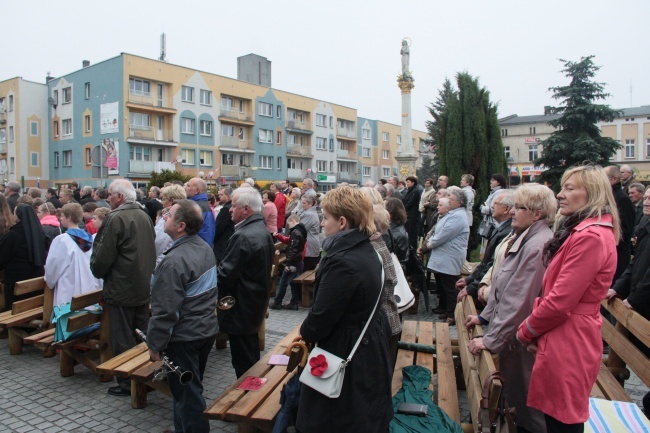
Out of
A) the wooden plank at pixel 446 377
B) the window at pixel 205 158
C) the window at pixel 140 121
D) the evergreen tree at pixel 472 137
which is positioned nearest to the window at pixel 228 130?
the window at pixel 205 158

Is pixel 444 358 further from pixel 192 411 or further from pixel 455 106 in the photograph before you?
pixel 455 106

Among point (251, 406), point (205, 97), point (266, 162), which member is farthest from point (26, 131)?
point (251, 406)

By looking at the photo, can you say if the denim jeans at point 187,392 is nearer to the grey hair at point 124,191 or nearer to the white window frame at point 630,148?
the grey hair at point 124,191

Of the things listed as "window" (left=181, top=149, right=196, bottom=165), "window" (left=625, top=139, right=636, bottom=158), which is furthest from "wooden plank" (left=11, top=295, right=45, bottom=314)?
"window" (left=625, top=139, right=636, bottom=158)

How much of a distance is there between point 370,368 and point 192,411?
1.77 meters

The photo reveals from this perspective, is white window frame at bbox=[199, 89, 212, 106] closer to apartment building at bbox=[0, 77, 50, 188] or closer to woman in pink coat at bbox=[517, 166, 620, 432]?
apartment building at bbox=[0, 77, 50, 188]

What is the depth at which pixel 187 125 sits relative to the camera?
147ft

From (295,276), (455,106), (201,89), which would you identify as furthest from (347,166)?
(295,276)

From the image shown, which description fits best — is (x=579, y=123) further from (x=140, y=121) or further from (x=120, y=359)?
(x=140, y=121)

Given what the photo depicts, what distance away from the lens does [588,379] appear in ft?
9.29

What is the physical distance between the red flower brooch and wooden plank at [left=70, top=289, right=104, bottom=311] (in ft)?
11.0

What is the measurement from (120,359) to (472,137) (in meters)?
13.3

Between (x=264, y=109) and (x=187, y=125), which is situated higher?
(x=264, y=109)

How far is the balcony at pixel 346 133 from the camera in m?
64.1
